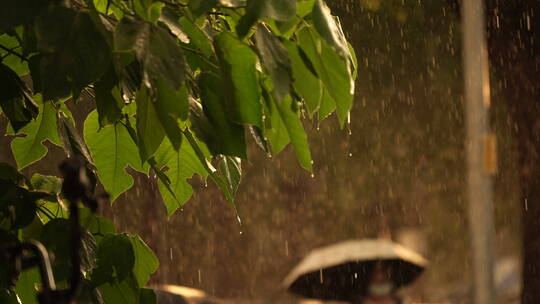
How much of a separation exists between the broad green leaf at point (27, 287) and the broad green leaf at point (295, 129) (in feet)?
2.36

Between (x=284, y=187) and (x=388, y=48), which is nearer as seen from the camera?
(x=388, y=48)

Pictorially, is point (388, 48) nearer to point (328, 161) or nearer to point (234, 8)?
point (328, 161)

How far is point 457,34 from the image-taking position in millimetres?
22922

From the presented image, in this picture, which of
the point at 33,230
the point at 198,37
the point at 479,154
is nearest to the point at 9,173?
the point at 33,230

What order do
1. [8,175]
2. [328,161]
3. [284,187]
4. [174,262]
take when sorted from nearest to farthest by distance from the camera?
[8,175] < [174,262] < [328,161] < [284,187]

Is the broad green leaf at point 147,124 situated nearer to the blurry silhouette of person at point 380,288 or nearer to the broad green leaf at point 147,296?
the broad green leaf at point 147,296

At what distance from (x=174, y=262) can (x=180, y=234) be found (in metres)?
0.60

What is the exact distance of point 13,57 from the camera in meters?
2.47

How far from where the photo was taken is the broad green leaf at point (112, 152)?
8.11 ft

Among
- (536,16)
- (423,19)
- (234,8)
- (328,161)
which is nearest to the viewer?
(234,8)

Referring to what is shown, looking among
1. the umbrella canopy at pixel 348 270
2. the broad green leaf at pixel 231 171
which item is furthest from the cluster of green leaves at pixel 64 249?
the umbrella canopy at pixel 348 270

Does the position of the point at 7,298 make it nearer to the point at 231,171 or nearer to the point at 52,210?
the point at 52,210

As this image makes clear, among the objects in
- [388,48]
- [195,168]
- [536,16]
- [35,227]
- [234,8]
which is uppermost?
[388,48]

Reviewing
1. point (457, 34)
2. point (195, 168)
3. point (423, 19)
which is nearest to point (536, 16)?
point (195, 168)
